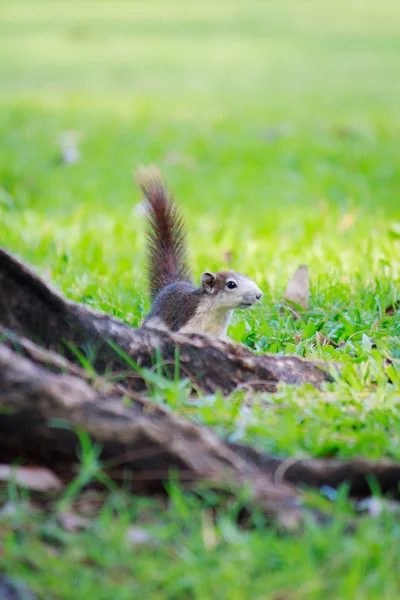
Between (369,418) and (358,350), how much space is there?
67 cm

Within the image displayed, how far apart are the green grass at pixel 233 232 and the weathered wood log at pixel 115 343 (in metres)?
0.12

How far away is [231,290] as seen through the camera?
352 cm

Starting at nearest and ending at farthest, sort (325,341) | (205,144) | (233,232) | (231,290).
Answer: (325,341) → (231,290) → (233,232) → (205,144)

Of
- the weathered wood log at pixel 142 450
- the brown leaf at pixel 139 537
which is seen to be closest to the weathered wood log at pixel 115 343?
the weathered wood log at pixel 142 450

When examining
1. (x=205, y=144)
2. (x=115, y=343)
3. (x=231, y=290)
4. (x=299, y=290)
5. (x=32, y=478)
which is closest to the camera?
(x=32, y=478)

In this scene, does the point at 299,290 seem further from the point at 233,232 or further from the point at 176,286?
the point at 233,232

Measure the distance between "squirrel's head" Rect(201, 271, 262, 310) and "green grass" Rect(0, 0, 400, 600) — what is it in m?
0.12

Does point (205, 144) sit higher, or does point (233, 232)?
point (205, 144)

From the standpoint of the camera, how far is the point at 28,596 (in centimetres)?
165

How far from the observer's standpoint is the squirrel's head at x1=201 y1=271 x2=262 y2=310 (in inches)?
137

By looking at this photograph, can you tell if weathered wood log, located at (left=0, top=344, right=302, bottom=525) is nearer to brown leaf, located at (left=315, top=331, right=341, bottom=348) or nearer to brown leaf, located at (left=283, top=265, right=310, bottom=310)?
brown leaf, located at (left=315, top=331, right=341, bottom=348)

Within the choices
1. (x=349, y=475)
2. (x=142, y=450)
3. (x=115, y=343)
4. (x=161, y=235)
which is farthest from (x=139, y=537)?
(x=161, y=235)

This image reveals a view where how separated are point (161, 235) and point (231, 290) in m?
0.48

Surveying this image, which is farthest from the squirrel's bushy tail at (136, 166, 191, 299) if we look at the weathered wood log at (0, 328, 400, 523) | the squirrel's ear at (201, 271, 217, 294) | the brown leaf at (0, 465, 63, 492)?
the brown leaf at (0, 465, 63, 492)
